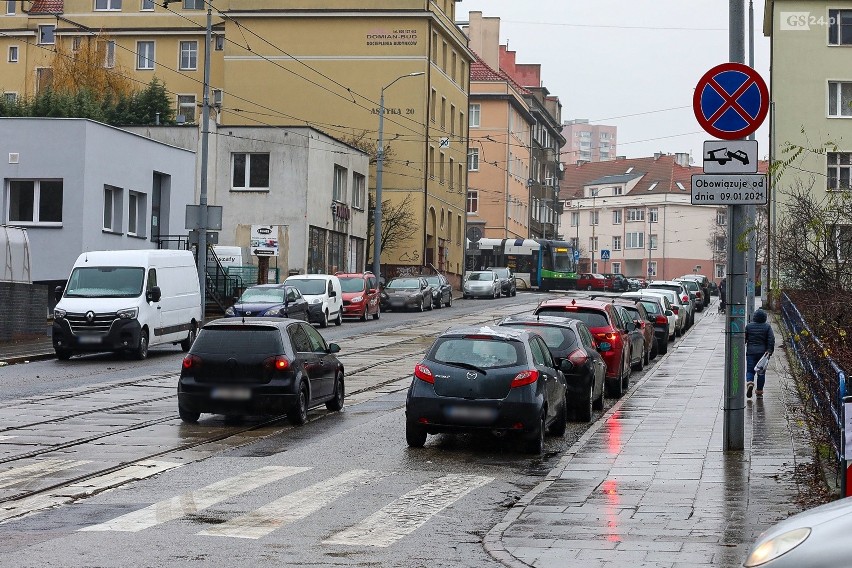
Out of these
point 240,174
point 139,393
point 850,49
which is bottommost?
point 139,393

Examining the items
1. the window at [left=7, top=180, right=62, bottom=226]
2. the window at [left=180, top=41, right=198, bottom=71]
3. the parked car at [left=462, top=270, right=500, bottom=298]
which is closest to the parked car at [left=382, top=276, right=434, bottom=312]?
the parked car at [left=462, top=270, right=500, bottom=298]

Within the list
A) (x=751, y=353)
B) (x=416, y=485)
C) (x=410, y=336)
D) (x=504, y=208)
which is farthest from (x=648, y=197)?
(x=416, y=485)

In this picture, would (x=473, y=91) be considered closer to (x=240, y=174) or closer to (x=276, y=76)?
(x=276, y=76)

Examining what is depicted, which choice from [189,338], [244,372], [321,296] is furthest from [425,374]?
[321,296]

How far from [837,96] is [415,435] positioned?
47.9 m

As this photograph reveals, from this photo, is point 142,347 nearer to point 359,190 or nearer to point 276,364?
point 276,364

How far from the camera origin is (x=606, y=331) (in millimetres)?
23188

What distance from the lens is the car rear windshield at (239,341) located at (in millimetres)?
17609

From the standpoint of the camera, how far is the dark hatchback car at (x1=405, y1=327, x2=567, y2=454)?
15125 millimetres

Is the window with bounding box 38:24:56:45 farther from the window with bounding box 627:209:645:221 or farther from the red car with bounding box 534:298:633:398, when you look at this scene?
the window with bounding box 627:209:645:221

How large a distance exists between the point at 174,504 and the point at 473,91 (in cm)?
8495

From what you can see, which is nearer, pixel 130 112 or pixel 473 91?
pixel 130 112

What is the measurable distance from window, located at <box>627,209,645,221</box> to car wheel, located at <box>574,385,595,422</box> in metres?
115

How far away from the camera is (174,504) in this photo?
11.4m
